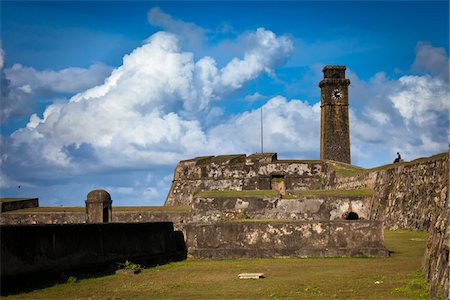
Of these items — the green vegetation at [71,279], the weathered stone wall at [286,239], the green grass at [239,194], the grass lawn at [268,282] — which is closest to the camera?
the grass lawn at [268,282]

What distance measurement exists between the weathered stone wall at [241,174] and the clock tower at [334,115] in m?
12.8

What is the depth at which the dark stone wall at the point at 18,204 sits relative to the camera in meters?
29.3

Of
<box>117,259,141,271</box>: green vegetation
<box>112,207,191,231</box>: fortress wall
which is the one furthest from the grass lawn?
<box>112,207,191,231</box>: fortress wall

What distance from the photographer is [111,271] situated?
11.6 meters

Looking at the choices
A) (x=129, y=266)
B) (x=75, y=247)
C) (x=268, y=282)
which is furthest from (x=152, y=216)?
(x=268, y=282)

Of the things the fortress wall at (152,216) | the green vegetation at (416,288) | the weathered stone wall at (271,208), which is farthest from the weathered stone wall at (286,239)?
the fortress wall at (152,216)

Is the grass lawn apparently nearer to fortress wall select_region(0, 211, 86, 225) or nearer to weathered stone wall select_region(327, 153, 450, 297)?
weathered stone wall select_region(327, 153, 450, 297)

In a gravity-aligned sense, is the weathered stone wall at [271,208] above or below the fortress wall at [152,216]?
above

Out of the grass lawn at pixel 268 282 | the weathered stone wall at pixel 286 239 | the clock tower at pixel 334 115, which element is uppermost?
the clock tower at pixel 334 115

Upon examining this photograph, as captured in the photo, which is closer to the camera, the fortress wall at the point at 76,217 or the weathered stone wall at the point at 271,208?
the weathered stone wall at the point at 271,208

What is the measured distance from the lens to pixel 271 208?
22.2 metres

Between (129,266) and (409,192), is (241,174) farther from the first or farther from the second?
(129,266)

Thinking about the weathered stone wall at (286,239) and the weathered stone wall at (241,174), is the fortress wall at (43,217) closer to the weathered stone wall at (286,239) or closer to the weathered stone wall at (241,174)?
the weathered stone wall at (241,174)

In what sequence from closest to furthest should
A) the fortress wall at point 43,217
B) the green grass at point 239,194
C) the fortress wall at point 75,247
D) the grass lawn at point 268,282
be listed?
1. the grass lawn at point 268,282
2. the fortress wall at point 75,247
3. the green grass at point 239,194
4. the fortress wall at point 43,217
